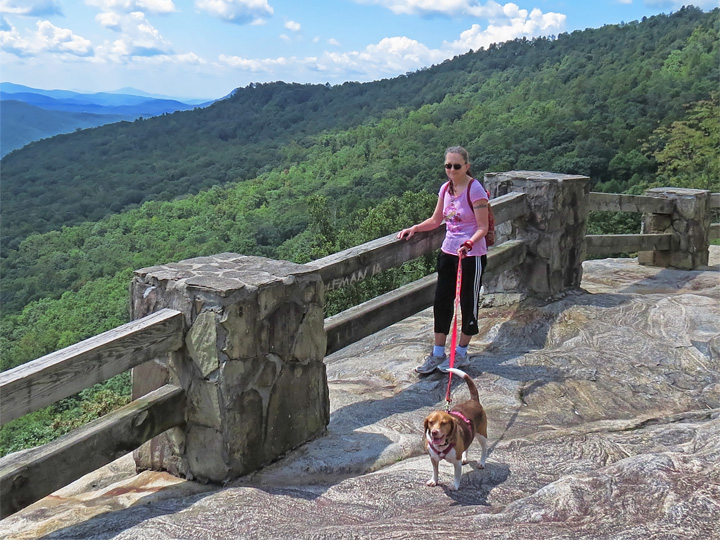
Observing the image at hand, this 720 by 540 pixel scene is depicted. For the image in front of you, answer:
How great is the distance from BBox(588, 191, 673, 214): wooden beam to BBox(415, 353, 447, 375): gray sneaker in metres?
2.76

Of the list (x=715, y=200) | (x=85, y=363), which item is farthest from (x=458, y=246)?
(x=715, y=200)

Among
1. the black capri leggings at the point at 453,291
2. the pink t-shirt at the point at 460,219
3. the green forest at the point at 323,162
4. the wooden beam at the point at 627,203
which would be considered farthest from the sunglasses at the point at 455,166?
the green forest at the point at 323,162

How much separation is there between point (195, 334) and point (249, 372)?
301 millimetres

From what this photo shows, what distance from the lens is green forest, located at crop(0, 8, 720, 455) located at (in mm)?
35406

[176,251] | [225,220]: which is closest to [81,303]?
[176,251]

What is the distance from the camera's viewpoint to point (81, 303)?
4831 cm

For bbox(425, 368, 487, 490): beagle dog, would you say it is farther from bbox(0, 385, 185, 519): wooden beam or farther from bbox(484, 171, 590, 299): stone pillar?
bbox(484, 171, 590, 299): stone pillar

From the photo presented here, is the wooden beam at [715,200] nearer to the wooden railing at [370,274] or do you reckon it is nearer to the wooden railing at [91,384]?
the wooden railing at [370,274]

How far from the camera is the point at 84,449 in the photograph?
8.92ft

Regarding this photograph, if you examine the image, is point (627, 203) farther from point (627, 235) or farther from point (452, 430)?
point (452, 430)

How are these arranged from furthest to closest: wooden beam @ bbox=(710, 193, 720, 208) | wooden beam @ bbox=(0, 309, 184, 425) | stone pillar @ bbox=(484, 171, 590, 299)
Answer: wooden beam @ bbox=(710, 193, 720, 208) < stone pillar @ bbox=(484, 171, 590, 299) < wooden beam @ bbox=(0, 309, 184, 425)

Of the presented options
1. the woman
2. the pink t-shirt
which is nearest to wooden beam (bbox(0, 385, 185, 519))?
the woman

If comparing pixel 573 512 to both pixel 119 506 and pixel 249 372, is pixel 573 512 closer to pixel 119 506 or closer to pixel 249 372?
pixel 249 372

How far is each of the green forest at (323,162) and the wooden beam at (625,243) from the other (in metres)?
10.4
